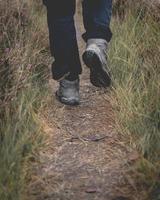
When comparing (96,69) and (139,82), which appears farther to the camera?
(139,82)

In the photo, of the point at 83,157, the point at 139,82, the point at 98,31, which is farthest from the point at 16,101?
the point at 139,82

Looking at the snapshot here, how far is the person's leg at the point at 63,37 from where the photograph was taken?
128 inches

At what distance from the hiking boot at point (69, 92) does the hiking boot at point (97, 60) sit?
0.15 metres

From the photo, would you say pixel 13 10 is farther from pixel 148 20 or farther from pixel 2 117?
pixel 2 117

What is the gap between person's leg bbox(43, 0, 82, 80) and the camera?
3250mm

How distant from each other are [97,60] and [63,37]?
230 millimetres

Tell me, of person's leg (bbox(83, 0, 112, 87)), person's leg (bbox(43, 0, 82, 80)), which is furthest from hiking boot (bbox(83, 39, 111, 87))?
person's leg (bbox(43, 0, 82, 80))

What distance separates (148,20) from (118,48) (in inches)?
15.9

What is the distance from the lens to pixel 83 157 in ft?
9.43

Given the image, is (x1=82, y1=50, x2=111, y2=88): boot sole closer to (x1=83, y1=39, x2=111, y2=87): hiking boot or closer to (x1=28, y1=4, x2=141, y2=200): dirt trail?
(x1=83, y1=39, x2=111, y2=87): hiking boot

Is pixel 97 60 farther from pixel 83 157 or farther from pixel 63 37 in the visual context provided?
pixel 83 157


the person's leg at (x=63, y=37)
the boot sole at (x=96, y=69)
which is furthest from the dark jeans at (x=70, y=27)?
the boot sole at (x=96, y=69)

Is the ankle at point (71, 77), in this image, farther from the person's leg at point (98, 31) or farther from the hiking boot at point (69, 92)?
the person's leg at point (98, 31)

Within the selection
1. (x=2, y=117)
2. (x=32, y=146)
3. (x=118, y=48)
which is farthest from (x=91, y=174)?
(x=118, y=48)
